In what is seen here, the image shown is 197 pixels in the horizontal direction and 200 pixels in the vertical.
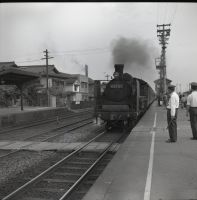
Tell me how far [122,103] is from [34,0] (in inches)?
514

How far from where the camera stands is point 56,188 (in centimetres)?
783

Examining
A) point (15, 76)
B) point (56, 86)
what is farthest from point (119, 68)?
point (56, 86)

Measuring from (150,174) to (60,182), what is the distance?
86.3 inches

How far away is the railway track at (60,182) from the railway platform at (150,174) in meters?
0.69

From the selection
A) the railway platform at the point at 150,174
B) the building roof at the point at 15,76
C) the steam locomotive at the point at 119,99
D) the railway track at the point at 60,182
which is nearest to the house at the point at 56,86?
the building roof at the point at 15,76

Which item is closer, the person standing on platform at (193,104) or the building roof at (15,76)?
the person standing on platform at (193,104)

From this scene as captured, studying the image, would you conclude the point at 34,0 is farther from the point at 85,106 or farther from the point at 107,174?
the point at 85,106

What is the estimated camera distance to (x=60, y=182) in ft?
27.0

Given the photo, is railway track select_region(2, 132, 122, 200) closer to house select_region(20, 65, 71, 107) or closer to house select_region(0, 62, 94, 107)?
house select_region(0, 62, 94, 107)

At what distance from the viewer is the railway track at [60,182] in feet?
23.6

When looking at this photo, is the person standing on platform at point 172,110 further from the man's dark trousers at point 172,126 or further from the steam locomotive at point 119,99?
the steam locomotive at point 119,99

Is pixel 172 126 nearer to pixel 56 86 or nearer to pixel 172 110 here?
pixel 172 110

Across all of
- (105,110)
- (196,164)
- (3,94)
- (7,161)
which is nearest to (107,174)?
(196,164)

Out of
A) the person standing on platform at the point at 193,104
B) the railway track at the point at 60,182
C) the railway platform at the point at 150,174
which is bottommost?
the railway track at the point at 60,182
